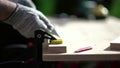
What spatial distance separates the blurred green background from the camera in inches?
227

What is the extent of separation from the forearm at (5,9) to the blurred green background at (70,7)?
3.47 meters

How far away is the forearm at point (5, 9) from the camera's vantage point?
2.06 metres

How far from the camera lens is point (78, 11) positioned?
18.9 feet

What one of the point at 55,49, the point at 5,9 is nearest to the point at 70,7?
the point at 55,49

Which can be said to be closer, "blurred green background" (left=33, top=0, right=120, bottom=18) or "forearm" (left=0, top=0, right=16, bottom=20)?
"forearm" (left=0, top=0, right=16, bottom=20)

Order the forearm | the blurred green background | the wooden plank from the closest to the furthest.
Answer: the forearm
the wooden plank
the blurred green background

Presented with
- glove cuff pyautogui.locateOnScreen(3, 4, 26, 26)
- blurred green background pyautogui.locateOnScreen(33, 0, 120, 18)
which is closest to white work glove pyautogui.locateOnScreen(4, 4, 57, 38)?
glove cuff pyautogui.locateOnScreen(3, 4, 26, 26)

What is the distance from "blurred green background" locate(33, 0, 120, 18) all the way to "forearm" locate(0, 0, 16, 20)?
3466 mm

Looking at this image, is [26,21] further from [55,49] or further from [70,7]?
[70,7]

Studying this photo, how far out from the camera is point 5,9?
2.06m

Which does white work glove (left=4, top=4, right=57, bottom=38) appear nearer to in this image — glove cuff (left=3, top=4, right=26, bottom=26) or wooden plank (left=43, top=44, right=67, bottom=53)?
glove cuff (left=3, top=4, right=26, bottom=26)

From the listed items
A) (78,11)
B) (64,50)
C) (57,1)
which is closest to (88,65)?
(64,50)

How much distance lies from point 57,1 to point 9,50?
14.6 feet

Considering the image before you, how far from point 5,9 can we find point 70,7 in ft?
13.5
